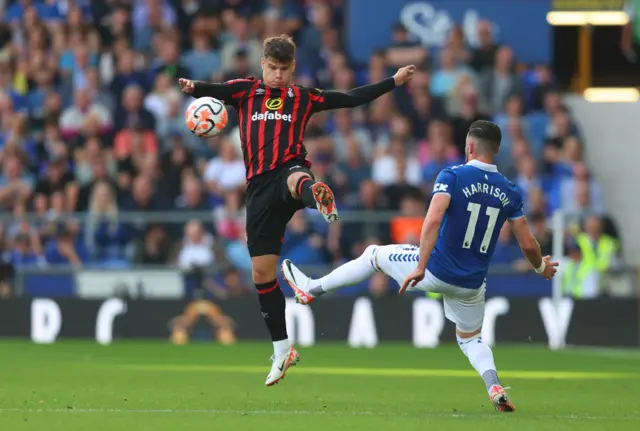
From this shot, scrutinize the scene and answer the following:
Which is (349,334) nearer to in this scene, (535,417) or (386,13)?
(386,13)

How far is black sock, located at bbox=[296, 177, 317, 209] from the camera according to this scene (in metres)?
9.31

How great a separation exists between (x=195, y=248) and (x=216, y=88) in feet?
28.8

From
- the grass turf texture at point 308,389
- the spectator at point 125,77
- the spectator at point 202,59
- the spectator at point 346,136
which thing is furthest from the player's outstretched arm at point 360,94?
the spectator at point 125,77

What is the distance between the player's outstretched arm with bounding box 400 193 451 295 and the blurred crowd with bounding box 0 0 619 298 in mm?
8846

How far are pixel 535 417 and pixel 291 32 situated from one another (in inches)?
522

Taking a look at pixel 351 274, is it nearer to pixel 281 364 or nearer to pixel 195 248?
pixel 281 364

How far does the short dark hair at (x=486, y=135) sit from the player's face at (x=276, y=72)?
1.54 metres

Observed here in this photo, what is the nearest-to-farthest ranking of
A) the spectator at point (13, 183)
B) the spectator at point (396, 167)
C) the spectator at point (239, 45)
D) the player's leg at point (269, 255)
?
the player's leg at point (269, 255)
the spectator at point (396, 167)
the spectator at point (13, 183)
the spectator at point (239, 45)

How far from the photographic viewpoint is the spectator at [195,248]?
18562 millimetres

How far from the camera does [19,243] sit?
1916 cm

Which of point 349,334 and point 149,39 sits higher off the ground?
point 149,39

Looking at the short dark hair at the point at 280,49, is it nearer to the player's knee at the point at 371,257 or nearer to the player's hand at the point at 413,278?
the player's knee at the point at 371,257

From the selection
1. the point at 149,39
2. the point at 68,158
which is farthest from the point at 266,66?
the point at 149,39

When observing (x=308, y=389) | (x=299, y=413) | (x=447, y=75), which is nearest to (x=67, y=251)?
(x=447, y=75)
